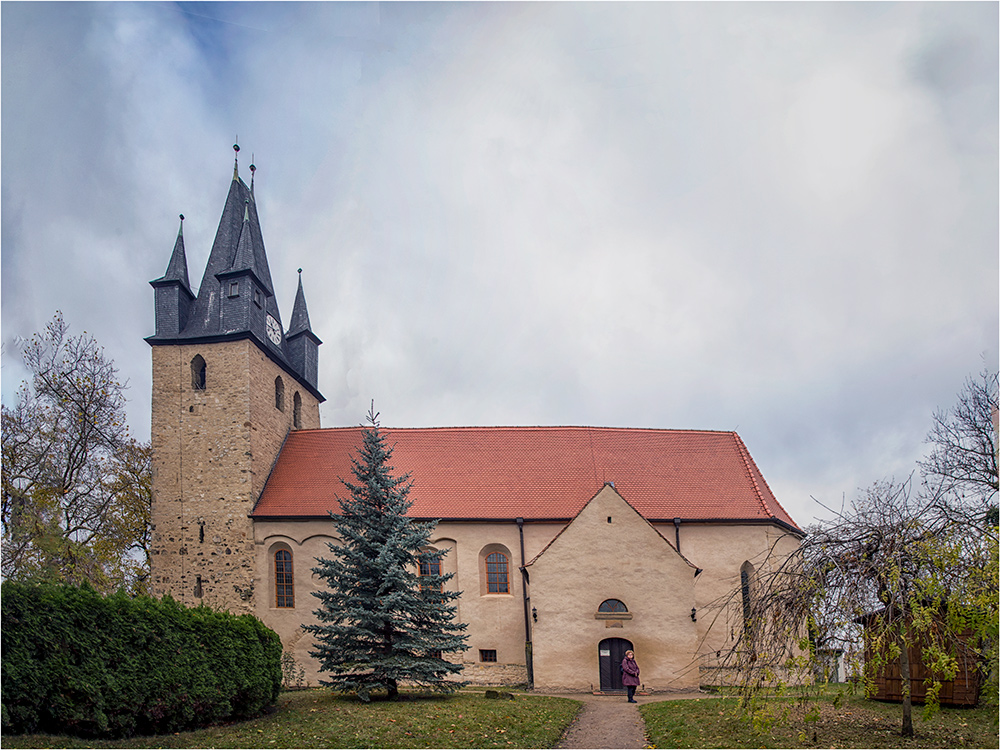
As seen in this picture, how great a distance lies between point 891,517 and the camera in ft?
33.8

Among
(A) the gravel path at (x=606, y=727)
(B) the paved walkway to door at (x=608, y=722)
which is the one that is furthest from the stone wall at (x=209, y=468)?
(A) the gravel path at (x=606, y=727)

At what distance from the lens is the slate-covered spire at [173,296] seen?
933 inches

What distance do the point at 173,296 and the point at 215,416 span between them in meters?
4.55

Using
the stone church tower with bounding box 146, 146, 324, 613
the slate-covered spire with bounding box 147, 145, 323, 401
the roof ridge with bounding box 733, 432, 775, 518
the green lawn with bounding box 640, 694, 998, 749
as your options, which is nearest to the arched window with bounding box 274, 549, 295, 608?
the stone church tower with bounding box 146, 146, 324, 613

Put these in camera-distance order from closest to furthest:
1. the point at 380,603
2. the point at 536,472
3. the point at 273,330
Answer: the point at 380,603 → the point at 536,472 → the point at 273,330

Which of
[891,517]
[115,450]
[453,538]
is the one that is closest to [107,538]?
[115,450]

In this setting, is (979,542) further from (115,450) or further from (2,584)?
(115,450)

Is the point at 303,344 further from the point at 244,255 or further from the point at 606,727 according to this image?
the point at 606,727

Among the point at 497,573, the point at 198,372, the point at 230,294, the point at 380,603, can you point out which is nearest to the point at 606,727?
the point at 380,603

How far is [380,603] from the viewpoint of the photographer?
15508mm

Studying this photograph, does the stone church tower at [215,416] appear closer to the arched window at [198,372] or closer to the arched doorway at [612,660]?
the arched window at [198,372]

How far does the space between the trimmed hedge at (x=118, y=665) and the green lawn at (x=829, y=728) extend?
7.39 metres

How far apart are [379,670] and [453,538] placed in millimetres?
6817

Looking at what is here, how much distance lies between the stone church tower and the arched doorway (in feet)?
33.7
